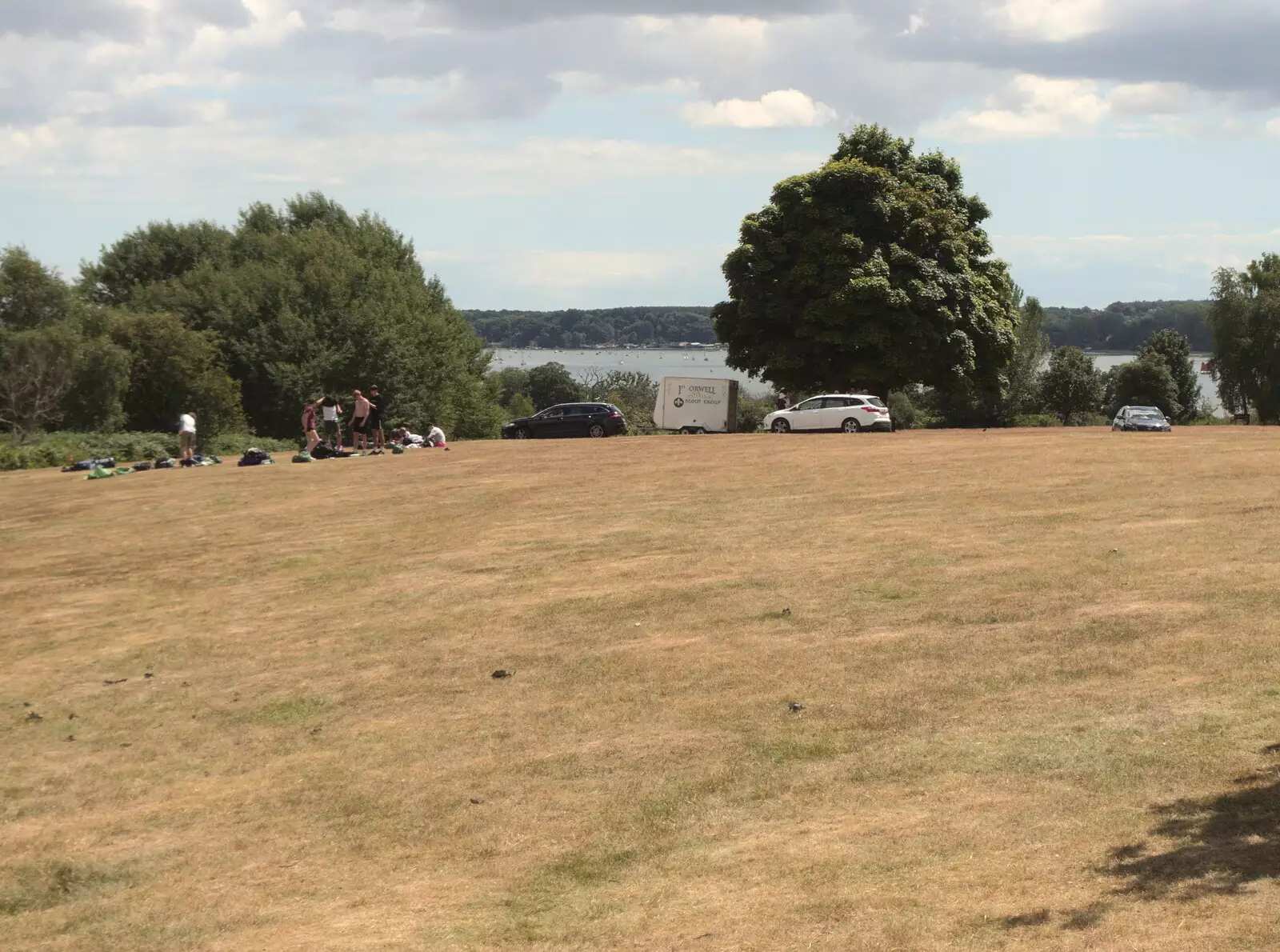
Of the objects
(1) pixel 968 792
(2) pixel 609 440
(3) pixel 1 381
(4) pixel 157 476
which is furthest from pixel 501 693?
(3) pixel 1 381

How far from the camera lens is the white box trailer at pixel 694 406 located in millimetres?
60500

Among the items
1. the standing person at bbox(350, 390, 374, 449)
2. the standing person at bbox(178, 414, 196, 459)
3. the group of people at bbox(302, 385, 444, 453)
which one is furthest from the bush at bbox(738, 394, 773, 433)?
the standing person at bbox(178, 414, 196, 459)

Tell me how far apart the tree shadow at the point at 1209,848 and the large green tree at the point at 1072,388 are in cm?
11221

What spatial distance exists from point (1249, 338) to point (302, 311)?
63157mm

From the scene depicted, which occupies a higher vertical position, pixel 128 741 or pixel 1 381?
pixel 1 381

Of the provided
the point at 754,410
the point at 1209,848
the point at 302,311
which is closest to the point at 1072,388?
the point at 754,410

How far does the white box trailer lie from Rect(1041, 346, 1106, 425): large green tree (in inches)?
2570

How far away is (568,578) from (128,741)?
25.5ft

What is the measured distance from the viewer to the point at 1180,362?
397 ft

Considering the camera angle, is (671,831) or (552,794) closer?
(671,831)

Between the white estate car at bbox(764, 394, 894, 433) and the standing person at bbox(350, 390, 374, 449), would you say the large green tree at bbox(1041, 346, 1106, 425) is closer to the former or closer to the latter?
the white estate car at bbox(764, 394, 894, 433)

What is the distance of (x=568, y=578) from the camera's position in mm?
21188

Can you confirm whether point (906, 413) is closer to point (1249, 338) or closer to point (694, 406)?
point (1249, 338)

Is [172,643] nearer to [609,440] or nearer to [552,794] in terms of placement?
[552,794]
